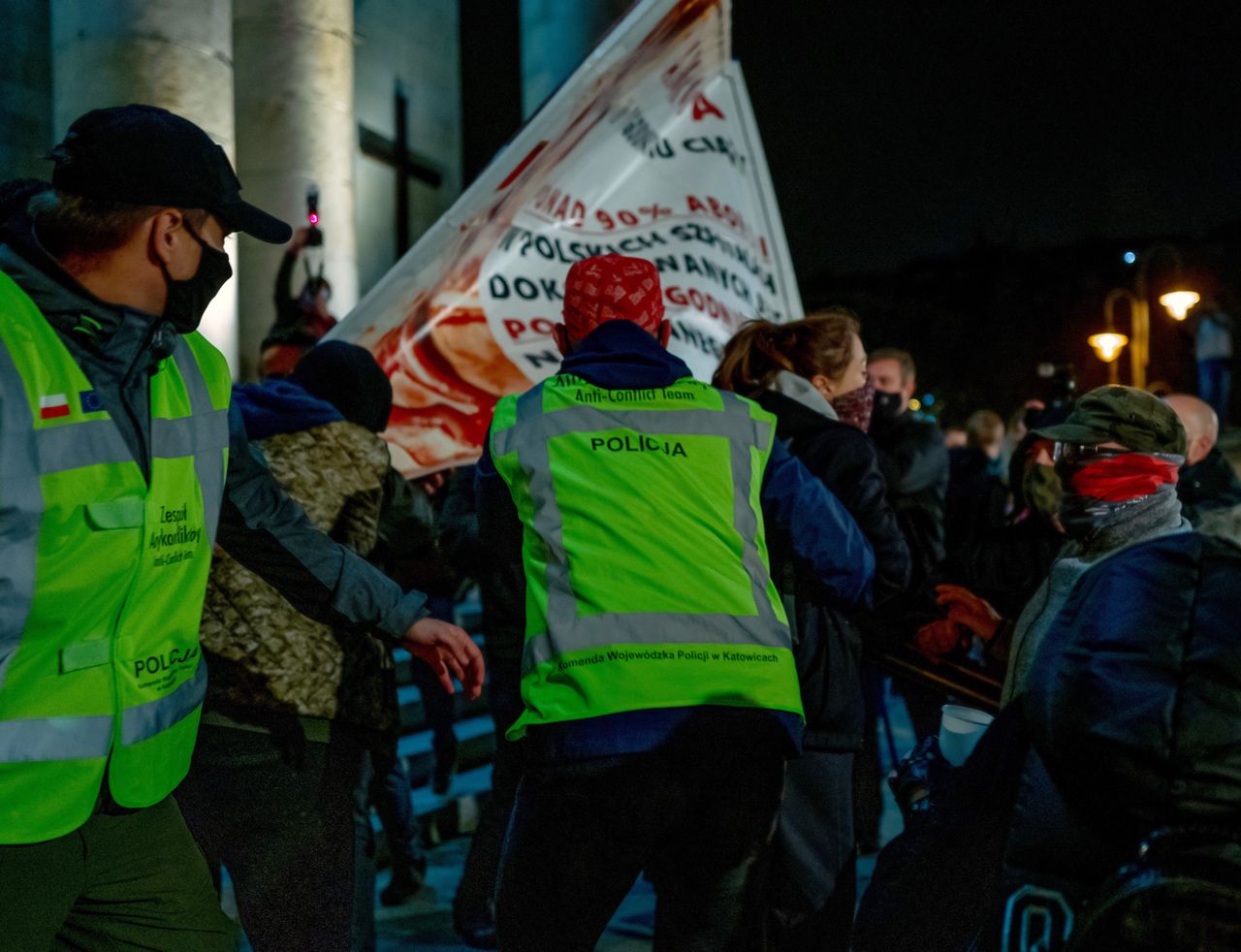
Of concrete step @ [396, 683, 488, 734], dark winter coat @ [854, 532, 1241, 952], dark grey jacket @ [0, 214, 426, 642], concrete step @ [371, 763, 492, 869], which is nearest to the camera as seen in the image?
dark winter coat @ [854, 532, 1241, 952]

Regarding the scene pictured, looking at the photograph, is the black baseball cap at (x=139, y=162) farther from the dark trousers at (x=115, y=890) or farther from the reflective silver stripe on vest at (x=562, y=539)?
the dark trousers at (x=115, y=890)

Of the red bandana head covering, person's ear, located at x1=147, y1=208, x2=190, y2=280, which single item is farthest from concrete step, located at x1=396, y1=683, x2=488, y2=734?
person's ear, located at x1=147, y1=208, x2=190, y2=280

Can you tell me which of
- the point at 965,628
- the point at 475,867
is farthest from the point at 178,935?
the point at 475,867

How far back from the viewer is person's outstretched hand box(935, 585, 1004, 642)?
3.20 meters

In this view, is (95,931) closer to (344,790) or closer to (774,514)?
(344,790)

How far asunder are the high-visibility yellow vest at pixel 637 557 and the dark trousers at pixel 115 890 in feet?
2.03

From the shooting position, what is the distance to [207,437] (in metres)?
2.17

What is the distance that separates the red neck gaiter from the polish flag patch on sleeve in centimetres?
190

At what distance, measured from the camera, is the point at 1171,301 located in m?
15.8

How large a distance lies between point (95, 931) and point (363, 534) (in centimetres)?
140

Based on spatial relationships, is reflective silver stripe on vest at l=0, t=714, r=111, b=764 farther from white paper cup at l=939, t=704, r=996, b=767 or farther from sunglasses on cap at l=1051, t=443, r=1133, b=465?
sunglasses on cap at l=1051, t=443, r=1133, b=465

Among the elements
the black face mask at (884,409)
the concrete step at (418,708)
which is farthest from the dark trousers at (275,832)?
the concrete step at (418,708)

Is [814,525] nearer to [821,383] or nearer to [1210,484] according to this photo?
[821,383]

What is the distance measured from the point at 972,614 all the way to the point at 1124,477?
788 millimetres
